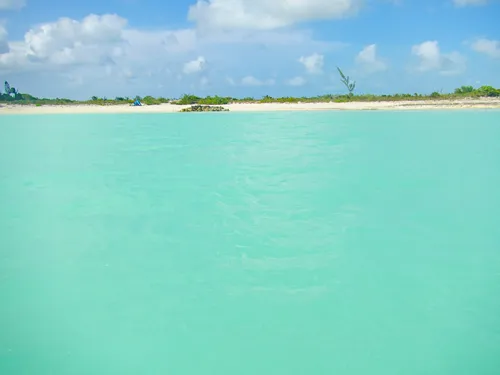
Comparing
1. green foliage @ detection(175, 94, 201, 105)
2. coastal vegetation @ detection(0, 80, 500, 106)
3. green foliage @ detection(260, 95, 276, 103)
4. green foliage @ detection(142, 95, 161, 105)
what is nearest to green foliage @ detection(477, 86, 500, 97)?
coastal vegetation @ detection(0, 80, 500, 106)

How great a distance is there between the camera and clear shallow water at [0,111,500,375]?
3.17 meters

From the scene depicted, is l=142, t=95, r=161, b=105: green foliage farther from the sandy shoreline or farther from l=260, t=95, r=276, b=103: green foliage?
l=260, t=95, r=276, b=103: green foliage

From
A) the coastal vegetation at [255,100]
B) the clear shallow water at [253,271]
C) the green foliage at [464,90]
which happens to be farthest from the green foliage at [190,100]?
the clear shallow water at [253,271]

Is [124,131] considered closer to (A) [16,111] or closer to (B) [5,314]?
(B) [5,314]

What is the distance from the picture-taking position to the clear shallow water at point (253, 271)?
10.4 ft

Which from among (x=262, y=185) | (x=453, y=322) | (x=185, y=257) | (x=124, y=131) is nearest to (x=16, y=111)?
(x=124, y=131)

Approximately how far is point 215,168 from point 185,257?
524cm

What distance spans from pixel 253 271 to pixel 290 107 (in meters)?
29.6

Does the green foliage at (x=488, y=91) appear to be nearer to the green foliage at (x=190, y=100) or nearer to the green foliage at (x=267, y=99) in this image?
the green foliage at (x=267, y=99)

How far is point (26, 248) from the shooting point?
17.4 feet

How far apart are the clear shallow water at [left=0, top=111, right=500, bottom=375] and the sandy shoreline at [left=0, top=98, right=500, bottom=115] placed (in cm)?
2164

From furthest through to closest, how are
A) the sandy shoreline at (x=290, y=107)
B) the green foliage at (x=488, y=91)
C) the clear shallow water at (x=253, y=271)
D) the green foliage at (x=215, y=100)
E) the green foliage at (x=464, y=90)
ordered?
the green foliage at (x=215, y=100) → the green foliage at (x=464, y=90) → the green foliage at (x=488, y=91) → the sandy shoreline at (x=290, y=107) → the clear shallow water at (x=253, y=271)

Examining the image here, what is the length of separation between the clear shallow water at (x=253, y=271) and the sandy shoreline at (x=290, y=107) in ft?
71.0

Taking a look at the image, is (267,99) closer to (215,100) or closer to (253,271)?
(215,100)
